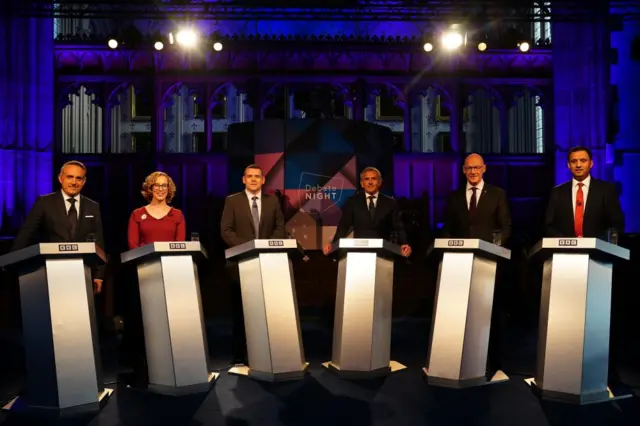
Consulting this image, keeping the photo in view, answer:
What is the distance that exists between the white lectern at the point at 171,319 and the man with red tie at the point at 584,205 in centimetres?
234

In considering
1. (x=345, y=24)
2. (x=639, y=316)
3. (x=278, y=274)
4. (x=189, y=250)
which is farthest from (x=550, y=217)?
(x=345, y=24)

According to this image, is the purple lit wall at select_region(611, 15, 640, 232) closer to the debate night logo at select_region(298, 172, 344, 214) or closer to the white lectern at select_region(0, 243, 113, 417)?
the debate night logo at select_region(298, 172, 344, 214)

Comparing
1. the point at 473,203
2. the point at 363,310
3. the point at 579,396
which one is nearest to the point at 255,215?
the point at 363,310

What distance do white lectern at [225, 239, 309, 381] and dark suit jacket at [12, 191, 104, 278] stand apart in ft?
3.15

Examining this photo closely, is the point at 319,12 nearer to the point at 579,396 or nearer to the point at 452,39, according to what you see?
the point at 452,39

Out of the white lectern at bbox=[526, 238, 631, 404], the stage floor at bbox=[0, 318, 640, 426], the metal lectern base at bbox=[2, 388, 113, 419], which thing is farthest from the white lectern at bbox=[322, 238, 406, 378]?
the metal lectern base at bbox=[2, 388, 113, 419]

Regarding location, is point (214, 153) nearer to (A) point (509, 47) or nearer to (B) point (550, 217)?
(A) point (509, 47)

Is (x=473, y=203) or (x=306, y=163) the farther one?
(x=306, y=163)

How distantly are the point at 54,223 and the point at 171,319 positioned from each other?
1.06 meters

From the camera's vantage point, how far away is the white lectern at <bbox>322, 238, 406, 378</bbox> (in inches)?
150

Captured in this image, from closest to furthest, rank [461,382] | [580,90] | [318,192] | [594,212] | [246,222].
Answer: [461,382] → [594,212] → [246,222] → [318,192] → [580,90]

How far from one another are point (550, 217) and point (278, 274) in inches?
73.0

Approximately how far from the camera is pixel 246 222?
4.25 meters

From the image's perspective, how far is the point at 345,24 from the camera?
13758 millimetres
